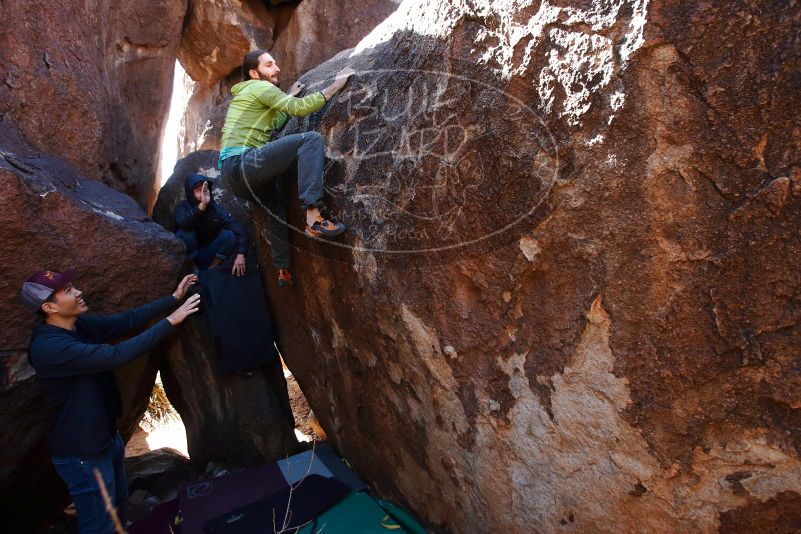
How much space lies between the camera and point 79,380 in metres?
2.56

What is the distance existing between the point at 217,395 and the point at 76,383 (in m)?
1.46

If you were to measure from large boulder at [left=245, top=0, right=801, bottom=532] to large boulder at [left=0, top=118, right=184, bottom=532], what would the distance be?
1.38m

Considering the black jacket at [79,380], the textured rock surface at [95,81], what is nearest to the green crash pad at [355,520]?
the black jacket at [79,380]

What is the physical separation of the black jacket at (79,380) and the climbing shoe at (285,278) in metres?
0.72

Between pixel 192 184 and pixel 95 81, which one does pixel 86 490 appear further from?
pixel 95 81

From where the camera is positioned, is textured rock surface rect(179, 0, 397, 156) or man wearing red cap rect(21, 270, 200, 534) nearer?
man wearing red cap rect(21, 270, 200, 534)

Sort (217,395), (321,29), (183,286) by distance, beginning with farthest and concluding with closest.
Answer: (321,29) → (217,395) → (183,286)

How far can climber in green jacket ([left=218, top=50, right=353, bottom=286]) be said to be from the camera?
2.63m

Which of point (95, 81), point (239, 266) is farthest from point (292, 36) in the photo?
point (239, 266)

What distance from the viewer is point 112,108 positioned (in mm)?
4062

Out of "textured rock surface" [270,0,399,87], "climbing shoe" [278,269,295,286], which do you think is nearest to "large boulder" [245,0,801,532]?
"climbing shoe" [278,269,295,286]

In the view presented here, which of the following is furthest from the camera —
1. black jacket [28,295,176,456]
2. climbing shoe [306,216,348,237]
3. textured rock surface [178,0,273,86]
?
textured rock surface [178,0,273,86]

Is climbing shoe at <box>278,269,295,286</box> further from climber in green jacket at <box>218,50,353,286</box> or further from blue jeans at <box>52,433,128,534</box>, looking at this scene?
blue jeans at <box>52,433,128,534</box>

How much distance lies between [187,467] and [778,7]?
430cm
